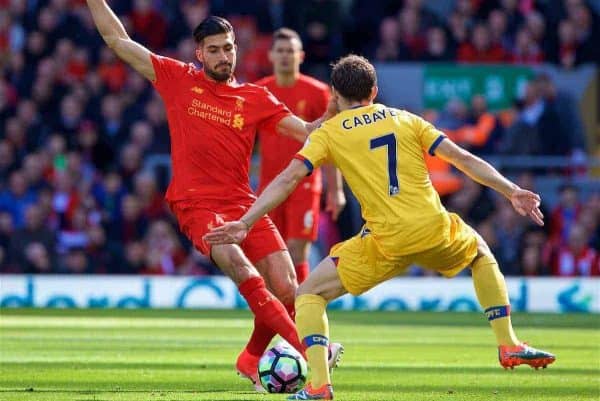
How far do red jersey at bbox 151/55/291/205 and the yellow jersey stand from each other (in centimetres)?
144

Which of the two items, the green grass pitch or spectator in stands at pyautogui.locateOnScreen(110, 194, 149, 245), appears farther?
spectator in stands at pyautogui.locateOnScreen(110, 194, 149, 245)

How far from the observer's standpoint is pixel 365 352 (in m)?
12.6

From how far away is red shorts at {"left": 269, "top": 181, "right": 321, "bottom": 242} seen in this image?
1335 centimetres

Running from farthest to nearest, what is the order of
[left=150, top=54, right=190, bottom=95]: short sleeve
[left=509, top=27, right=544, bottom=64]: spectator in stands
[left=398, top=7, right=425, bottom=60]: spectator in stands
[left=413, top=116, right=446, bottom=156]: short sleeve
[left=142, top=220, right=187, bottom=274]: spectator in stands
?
1. [left=509, top=27, right=544, bottom=64]: spectator in stands
2. [left=398, top=7, right=425, bottom=60]: spectator in stands
3. [left=142, top=220, right=187, bottom=274]: spectator in stands
4. [left=150, top=54, right=190, bottom=95]: short sleeve
5. [left=413, top=116, right=446, bottom=156]: short sleeve

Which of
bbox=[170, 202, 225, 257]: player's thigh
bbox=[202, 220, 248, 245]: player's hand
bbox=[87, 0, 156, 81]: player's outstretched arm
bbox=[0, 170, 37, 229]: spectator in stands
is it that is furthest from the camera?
bbox=[0, 170, 37, 229]: spectator in stands

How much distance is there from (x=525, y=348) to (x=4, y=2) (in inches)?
630

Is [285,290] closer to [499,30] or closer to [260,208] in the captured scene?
[260,208]

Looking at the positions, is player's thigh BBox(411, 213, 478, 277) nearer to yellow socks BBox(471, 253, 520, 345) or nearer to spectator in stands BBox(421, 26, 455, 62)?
yellow socks BBox(471, 253, 520, 345)

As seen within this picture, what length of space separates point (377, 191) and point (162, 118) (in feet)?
42.6

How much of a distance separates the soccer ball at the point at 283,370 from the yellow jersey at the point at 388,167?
101cm

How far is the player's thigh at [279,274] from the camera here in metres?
9.80

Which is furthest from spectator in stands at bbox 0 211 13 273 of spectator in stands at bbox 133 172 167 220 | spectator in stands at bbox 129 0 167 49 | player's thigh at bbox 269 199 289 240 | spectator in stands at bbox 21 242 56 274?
player's thigh at bbox 269 199 289 240

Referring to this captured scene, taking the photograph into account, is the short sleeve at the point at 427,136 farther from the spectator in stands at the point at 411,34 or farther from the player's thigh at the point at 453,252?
the spectator in stands at the point at 411,34

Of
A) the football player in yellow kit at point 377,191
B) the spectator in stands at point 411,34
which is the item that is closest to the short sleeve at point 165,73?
the football player in yellow kit at point 377,191
